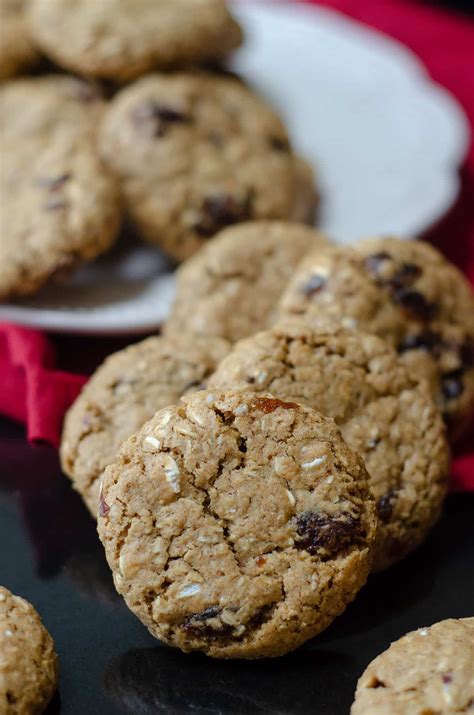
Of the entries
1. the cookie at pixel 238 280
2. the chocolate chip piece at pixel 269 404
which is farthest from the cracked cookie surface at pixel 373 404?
the cookie at pixel 238 280

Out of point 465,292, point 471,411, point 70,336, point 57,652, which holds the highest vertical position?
point 465,292

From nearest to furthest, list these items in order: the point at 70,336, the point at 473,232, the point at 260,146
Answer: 1. the point at 70,336
2. the point at 260,146
3. the point at 473,232

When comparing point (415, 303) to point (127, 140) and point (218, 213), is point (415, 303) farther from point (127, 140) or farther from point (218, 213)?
point (127, 140)

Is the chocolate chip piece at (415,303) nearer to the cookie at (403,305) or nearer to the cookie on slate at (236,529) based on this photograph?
the cookie at (403,305)

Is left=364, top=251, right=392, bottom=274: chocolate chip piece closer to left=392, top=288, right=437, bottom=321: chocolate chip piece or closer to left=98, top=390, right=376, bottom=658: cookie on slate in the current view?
left=392, top=288, right=437, bottom=321: chocolate chip piece

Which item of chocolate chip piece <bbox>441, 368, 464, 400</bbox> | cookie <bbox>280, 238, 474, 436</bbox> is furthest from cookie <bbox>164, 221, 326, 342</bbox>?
chocolate chip piece <bbox>441, 368, 464, 400</bbox>

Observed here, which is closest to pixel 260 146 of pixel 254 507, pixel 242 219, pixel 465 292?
pixel 242 219

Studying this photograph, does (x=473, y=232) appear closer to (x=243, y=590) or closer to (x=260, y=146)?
(x=260, y=146)
